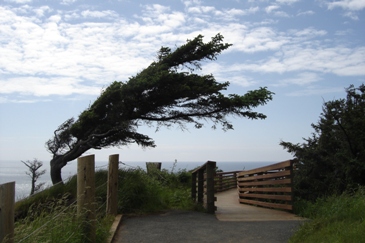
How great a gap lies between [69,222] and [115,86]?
616 cm

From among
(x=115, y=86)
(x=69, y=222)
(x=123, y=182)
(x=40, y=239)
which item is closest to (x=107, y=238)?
(x=69, y=222)

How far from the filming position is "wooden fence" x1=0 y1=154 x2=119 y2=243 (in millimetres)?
3920

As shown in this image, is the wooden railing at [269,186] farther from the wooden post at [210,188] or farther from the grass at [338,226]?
the grass at [338,226]

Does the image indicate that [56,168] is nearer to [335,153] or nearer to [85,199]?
[85,199]

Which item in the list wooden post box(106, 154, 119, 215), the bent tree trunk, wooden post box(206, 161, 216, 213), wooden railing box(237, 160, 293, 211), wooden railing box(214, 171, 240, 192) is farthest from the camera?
wooden railing box(214, 171, 240, 192)

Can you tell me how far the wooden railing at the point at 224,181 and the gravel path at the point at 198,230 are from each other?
39.4 ft

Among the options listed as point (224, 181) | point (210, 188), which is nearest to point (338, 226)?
point (210, 188)

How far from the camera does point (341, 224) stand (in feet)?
20.4

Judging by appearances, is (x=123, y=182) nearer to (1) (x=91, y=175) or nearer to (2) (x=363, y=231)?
(1) (x=91, y=175)

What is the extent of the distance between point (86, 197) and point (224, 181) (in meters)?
18.2

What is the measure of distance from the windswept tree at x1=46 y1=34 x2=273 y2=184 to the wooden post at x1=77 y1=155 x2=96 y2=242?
515 centimetres

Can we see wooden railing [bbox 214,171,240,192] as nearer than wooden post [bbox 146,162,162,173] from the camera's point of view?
No

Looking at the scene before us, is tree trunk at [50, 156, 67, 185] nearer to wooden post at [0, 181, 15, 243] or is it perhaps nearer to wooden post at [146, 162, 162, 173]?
wooden post at [146, 162, 162, 173]

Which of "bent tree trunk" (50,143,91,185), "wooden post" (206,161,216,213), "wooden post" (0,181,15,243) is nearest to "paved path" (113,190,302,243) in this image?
"wooden post" (206,161,216,213)
